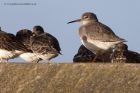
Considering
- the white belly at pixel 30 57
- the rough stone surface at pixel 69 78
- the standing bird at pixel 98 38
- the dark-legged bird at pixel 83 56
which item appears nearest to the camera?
the rough stone surface at pixel 69 78

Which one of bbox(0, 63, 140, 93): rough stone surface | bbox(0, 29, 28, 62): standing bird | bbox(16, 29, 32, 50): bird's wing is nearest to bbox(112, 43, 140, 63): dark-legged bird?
bbox(0, 29, 28, 62): standing bird

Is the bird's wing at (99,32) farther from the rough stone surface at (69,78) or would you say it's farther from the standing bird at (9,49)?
the rough stone surface at (69,78)

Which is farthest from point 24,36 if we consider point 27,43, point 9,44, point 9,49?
point 9,49

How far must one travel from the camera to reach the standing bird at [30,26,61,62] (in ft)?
64.4

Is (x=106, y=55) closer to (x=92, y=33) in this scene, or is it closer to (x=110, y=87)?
(x=92, y=33)

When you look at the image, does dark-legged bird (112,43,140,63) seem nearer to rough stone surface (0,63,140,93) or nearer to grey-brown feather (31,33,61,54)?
grey-brown feather (31,33,61,54)

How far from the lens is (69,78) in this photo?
1117 centimetres

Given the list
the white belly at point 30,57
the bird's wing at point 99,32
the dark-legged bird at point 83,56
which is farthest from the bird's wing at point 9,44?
the dark-legged bird at point 83,56

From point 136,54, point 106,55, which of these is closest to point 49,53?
point 106,55

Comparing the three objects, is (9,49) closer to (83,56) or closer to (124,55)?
(83,56)

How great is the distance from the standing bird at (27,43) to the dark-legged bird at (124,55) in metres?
2.89

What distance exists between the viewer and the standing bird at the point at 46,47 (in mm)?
19625

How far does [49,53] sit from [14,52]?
1.46 m

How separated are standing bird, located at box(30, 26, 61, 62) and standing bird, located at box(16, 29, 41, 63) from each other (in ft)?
0.80
